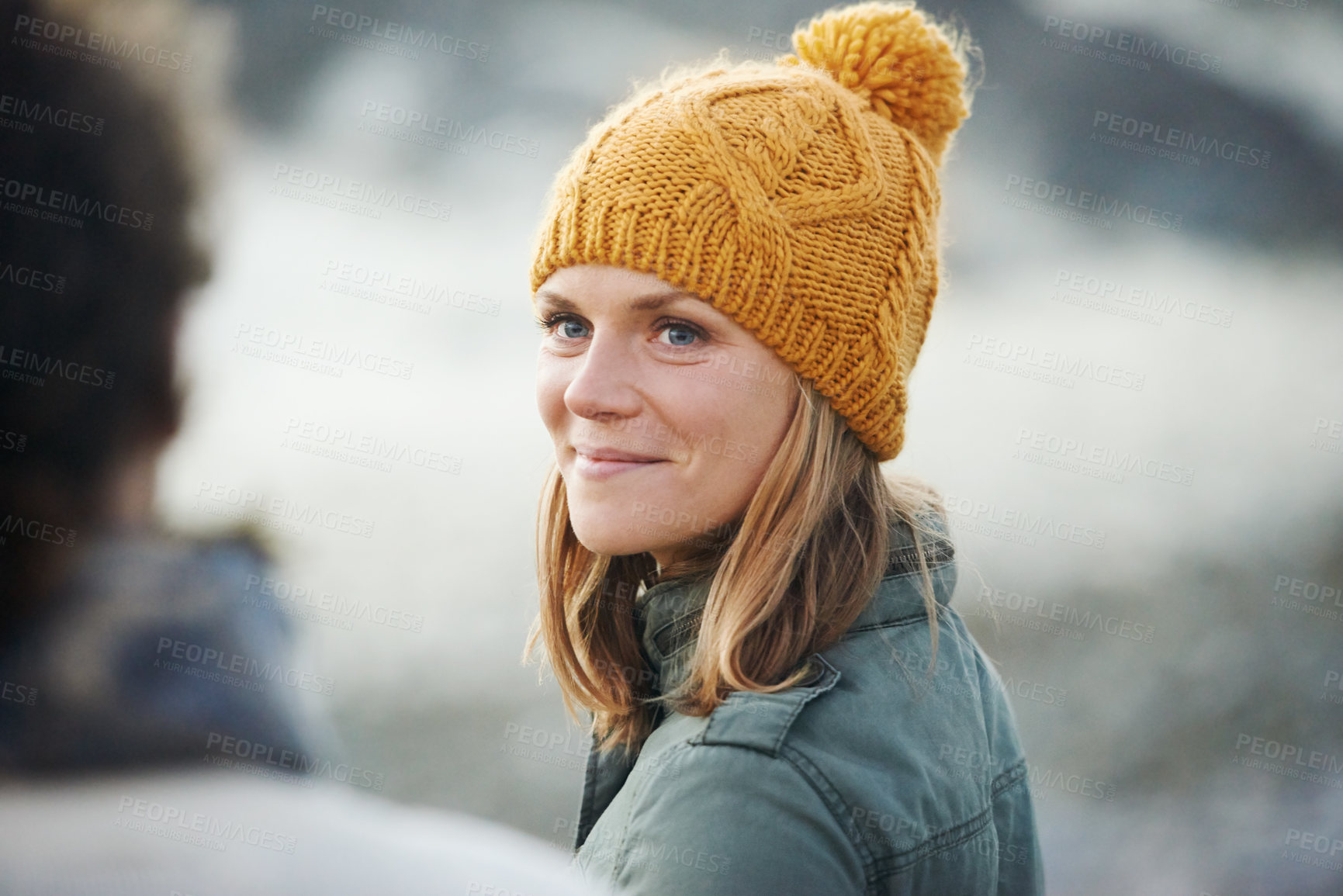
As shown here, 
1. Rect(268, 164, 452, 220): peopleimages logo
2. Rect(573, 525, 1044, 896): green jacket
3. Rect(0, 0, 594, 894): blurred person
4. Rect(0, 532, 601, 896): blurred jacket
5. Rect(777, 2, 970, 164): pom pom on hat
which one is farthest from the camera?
Rect(268, 164, 452, 220): peopleimages logo

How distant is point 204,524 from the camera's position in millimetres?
2805

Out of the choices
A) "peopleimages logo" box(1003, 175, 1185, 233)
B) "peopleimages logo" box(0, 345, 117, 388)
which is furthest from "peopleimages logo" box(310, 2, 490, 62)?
"peopleimages logo" box(1003, 175, 1185, 233)

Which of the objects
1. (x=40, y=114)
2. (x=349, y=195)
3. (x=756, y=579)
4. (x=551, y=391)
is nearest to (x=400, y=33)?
(x=349, y=195)

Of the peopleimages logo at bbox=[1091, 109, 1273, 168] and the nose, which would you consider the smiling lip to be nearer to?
the nose

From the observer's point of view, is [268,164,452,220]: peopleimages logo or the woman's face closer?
the woman's face

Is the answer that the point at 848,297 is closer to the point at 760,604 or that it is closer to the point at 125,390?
the point at 760,604

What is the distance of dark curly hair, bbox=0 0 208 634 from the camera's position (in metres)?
2.25

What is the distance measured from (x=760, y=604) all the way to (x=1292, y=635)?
2.98 metres

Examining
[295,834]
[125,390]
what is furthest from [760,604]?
[125,390]

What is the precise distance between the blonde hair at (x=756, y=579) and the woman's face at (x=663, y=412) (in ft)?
0.16

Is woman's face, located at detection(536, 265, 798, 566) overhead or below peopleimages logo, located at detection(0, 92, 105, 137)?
below

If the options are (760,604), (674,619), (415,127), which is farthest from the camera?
(415,127)

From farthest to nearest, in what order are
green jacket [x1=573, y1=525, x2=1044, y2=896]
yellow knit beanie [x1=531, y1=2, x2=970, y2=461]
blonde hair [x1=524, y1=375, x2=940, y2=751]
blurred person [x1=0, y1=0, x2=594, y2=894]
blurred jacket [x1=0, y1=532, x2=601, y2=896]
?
blurred person [x1=0, y1=0, x2=594, y2=894] < yellow knit beanie [x1=531, y1=2, x2=970, y2=461] < blonde hair [x1=524, y1=375, x2=940, y2=751] < green jacket [x1=573, y1=525, x2=1044, y2=896] < blurred jacket [x1=0, y1=532, x2=601, y2=896]

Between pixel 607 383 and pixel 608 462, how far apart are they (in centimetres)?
11
